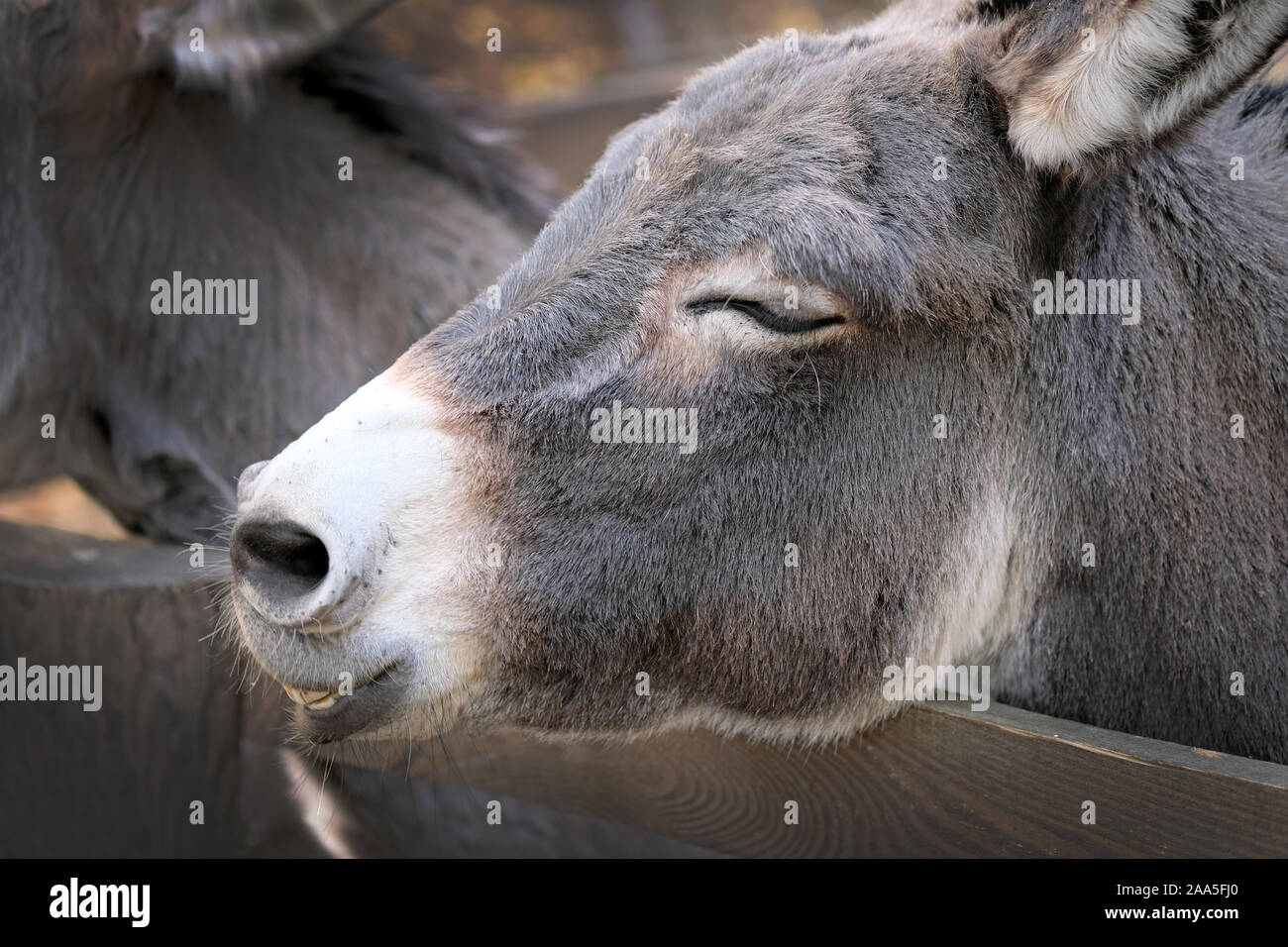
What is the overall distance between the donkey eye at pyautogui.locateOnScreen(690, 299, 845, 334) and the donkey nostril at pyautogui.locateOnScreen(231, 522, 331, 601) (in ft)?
2.38

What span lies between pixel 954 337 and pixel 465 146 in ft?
7.68

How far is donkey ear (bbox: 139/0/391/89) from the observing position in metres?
Result: 3.02

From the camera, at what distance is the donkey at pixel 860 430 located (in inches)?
68.7

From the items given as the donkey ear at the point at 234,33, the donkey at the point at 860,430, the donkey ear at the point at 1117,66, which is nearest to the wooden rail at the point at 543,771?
the donkey at the point at 860,430

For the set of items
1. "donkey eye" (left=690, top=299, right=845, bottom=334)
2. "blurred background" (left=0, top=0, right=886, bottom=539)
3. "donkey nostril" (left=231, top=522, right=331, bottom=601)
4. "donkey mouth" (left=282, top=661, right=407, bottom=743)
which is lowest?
"donkey mouth" (left=282, top=661, right=407, bottom=743)

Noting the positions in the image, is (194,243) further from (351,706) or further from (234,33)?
(351,706)

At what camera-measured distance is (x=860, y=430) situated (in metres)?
1.87

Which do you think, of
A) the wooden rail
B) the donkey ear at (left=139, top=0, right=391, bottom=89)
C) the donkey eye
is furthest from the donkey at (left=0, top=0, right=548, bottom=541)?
the donkey eye

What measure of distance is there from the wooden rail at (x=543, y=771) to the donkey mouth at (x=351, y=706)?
21 cm

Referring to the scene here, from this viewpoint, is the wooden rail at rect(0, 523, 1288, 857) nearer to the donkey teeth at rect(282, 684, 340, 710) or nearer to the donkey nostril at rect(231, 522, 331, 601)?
the donkey teeth at rect(282, 684, 340, 710)

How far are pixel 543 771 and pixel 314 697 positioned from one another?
78 centimetres

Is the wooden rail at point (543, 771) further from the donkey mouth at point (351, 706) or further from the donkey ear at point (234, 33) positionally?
the donkey ear at point (234, 33)

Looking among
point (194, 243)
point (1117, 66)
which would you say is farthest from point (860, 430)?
point (194, 243)
